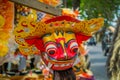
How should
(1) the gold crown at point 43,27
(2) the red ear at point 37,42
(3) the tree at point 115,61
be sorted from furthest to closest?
(3) the tree at point 115,61, (2) the red ear at point 37,42, (1) the gold crown at point 43,27

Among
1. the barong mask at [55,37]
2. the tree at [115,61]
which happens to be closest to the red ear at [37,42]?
the barong mask at [55,37]

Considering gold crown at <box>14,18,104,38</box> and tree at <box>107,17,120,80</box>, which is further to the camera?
tree at <box>107,17,120,80</box>

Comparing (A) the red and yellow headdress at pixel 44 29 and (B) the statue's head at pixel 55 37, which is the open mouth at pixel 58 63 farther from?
(A) the red and yellow headdress at pixel 44 29

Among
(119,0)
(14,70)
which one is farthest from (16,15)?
(119,0)

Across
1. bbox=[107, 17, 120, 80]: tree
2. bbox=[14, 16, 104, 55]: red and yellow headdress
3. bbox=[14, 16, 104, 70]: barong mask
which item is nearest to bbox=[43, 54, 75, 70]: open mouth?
bbox=[14, 16, 104, 70]: barong mask

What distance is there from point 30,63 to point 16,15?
3.80ft

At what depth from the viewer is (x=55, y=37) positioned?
386 centimetres

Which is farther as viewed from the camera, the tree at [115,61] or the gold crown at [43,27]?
the tree at [115,61]

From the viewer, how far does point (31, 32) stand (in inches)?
151

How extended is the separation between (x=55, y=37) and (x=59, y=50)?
0.12 metres

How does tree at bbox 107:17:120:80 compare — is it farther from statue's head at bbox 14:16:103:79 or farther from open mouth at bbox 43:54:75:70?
open mouth at bbox 43:54:75:70

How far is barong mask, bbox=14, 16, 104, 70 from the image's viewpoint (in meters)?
3.82

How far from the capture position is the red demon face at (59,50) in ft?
12.6

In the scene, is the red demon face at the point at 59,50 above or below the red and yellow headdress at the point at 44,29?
below
